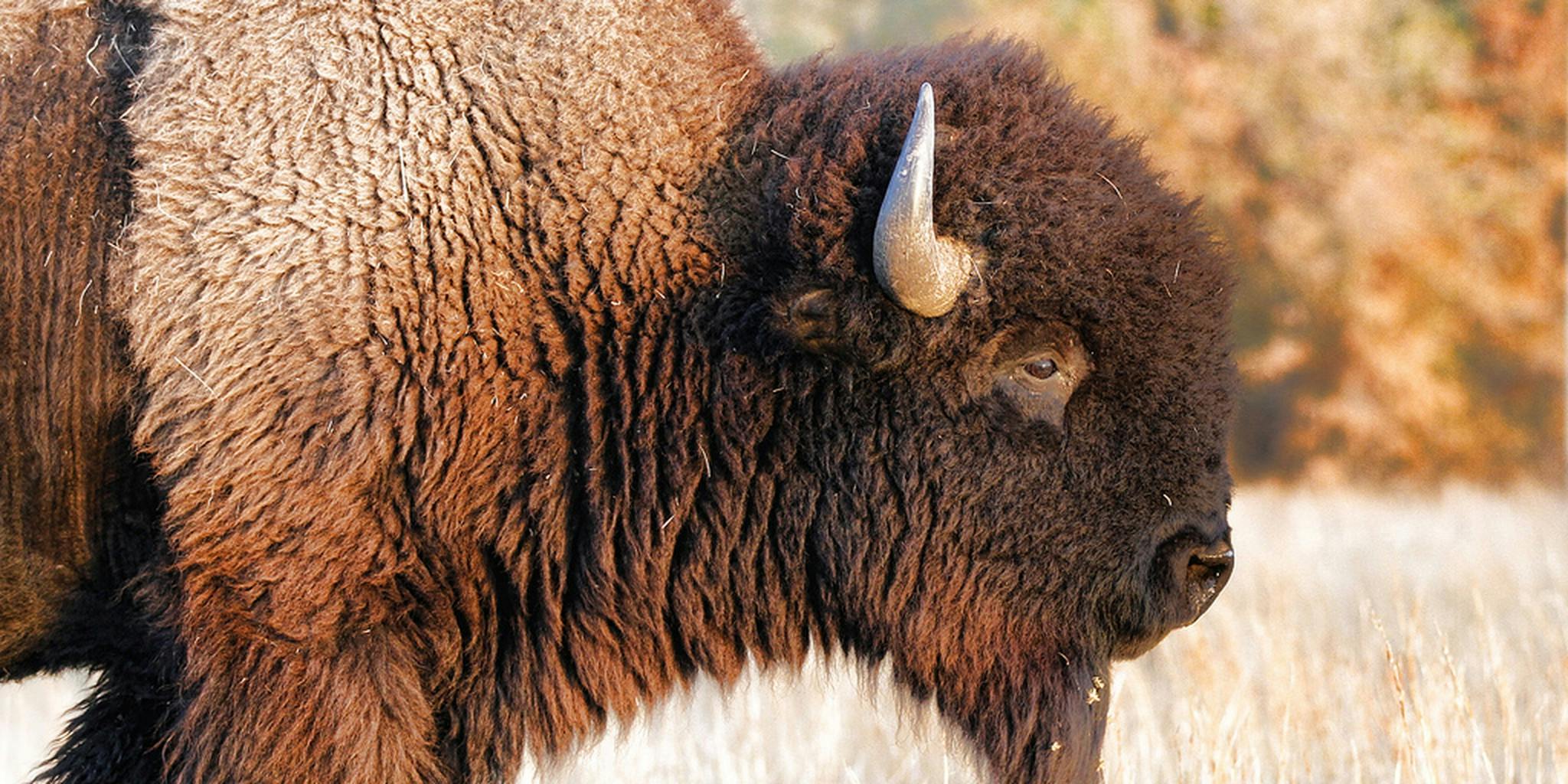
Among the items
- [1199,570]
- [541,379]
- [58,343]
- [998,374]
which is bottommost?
[58,343]

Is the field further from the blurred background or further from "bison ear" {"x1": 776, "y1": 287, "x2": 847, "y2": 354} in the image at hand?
the blurred background

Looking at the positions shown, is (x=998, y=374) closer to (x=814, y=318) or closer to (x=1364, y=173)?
(x=814, y=318)

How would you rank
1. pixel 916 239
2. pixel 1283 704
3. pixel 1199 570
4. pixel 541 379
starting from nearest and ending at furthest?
pixel 916 239, pixel 541 379, pixel 1199 570, pixel 1283 704

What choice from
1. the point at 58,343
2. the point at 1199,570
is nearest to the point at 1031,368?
the point at 1199,570

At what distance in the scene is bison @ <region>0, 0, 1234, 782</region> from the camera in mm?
3297

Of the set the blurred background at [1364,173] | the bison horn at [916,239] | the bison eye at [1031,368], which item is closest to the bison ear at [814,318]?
the bison horn at [916,239]

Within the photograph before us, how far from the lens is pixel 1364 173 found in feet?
63.3

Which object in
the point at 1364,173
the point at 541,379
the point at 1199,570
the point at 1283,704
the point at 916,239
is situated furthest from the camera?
the point at 1364,173

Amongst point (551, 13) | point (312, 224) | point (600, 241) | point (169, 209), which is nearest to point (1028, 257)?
point (600, 241)

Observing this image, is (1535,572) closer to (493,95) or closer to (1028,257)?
(1028,257)

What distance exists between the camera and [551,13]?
3639 mm

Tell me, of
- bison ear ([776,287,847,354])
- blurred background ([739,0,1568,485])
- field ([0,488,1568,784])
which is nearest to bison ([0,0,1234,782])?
bison ear ([776,287,847,354])

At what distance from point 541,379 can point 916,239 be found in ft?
2.98

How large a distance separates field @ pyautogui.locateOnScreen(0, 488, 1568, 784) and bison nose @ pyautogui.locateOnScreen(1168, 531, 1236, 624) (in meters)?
0.63
